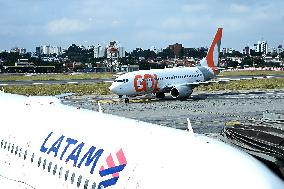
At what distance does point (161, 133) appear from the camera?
33.8ft

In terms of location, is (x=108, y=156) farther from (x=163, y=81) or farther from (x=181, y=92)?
(x=181, y=92)

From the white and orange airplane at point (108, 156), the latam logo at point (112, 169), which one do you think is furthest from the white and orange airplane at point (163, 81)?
the latam logo at point (112, 169)

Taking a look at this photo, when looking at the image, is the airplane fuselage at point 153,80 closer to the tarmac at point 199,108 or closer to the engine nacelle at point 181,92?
the engine nacelle at point 181,92

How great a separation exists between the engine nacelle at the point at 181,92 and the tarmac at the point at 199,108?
94 centimetres

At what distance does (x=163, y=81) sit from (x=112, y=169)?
53.3 meters

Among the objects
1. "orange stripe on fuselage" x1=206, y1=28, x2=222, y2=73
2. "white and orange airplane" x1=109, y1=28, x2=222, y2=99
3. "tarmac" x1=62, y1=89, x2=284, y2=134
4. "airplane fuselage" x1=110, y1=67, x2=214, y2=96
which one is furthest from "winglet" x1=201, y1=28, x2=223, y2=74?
"tarmac" x1=62, y1=89, x2=284, y2=134

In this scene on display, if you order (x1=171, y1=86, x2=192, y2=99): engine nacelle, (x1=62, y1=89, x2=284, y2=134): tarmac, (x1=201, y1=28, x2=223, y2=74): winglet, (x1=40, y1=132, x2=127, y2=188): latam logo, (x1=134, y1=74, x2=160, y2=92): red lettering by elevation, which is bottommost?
(x1=62, y1=89, x2=284, y2=134): tarmac

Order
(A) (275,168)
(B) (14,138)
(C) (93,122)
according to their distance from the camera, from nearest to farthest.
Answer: (A) (275,168)
(C) (93,122)
(B) (14,138)

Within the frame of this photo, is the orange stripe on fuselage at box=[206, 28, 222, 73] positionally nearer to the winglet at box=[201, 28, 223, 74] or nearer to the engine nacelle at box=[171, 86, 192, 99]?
the winglet at box=[201, 28, 223, 74]

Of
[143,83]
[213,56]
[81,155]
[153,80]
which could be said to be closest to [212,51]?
[213,56]

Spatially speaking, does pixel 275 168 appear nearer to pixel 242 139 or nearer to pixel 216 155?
pixel 216 155

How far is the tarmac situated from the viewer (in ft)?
144

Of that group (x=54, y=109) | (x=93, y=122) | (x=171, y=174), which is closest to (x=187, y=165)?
(x=171, y=174)

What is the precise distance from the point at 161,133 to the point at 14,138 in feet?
26.3
